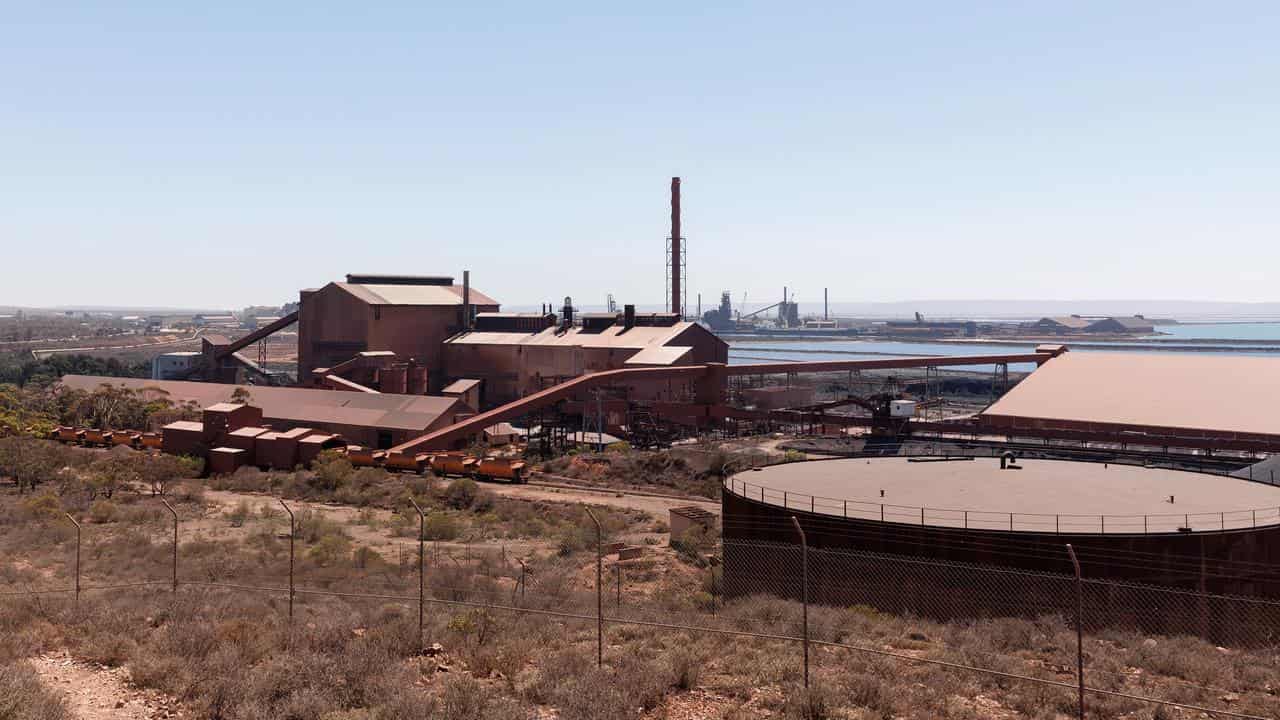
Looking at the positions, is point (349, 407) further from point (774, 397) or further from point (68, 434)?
point (774, 397)

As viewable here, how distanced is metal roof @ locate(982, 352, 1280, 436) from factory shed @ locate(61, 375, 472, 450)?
105ft

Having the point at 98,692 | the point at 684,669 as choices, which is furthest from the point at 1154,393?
the point at 98,692

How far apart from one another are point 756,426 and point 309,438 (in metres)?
29.7

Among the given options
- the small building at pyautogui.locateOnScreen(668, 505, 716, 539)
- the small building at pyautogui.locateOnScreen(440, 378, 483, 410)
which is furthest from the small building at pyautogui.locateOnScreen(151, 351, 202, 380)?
the small building at pyautogui.locateOnScreen(668, 505, 716, 539)

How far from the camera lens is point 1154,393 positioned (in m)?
56.3

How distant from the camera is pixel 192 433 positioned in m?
49.4

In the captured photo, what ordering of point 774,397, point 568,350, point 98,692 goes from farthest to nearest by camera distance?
point 568,350
point 774,397
point 98,692

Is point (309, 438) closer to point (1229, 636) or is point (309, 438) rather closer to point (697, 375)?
point (697, 375)

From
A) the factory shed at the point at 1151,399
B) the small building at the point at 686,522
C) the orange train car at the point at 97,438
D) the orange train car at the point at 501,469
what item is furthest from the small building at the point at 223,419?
the factory shed at the point at 1151,399

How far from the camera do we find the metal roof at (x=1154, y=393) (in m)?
51.8

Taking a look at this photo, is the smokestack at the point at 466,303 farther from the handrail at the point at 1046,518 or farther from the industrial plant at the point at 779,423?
the handrail at the point at 1046,518

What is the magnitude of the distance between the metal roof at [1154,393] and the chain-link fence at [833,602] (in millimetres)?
34875

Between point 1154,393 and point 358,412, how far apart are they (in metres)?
46.3

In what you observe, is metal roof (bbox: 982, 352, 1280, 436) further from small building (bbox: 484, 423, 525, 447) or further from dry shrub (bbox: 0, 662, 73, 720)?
dry shrub (bbox: 0, 662, 73, 720)
